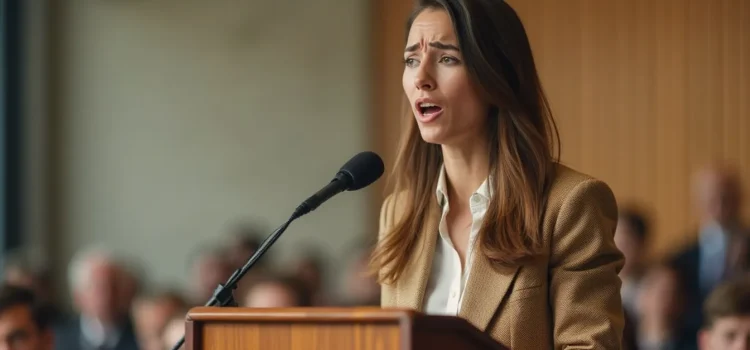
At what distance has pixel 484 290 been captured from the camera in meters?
2.58

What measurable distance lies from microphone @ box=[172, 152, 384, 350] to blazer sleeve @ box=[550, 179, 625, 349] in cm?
41

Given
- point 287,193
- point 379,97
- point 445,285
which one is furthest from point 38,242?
point 445,285

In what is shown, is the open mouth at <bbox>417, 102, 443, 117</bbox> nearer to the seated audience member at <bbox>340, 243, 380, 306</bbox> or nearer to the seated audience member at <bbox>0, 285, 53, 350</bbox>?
the seated audience member at <bbox>0, 285, 53, 350</bbox>

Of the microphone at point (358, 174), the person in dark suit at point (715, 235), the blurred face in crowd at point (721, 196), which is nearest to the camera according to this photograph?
the microphone at point (358, 174)

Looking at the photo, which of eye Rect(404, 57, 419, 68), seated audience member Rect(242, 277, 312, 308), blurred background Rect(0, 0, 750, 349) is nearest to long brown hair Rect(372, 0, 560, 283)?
eye Rect(404, 57, 419, 68)

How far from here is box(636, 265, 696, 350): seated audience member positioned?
5.82 metres

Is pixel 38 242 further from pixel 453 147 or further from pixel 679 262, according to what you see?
pixel 453 147

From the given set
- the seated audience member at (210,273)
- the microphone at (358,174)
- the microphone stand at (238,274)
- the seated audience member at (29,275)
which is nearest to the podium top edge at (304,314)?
the microphone stand at (238,274)

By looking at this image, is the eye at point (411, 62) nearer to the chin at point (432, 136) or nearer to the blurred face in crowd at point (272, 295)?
the chin at point (432, 136)

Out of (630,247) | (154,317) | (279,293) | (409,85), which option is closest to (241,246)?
(154,317)

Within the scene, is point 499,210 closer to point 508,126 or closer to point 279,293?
point 508,126

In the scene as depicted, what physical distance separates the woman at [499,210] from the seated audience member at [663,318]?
3298mm

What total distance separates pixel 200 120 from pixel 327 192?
6931 mm

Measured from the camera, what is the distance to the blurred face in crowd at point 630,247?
6480 mm
